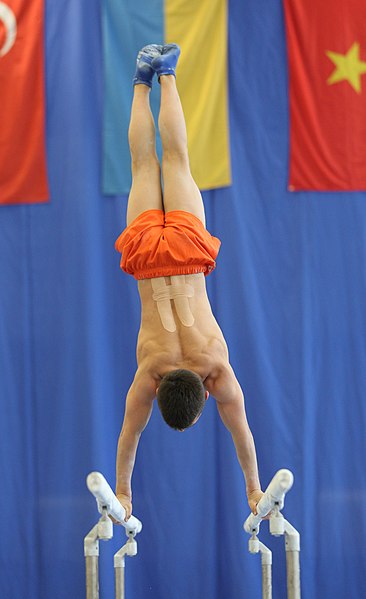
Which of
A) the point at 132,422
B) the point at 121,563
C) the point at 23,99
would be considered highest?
the point at 23,99

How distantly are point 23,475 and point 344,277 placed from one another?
309 cm

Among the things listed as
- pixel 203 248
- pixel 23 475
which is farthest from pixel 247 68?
pixel 23 475

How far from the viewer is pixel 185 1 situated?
612 cm

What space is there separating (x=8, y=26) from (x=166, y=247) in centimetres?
341

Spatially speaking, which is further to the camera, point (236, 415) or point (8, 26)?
point (8, 26)

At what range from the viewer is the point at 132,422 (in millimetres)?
3875

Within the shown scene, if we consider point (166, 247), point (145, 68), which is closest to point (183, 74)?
point (145, 68)

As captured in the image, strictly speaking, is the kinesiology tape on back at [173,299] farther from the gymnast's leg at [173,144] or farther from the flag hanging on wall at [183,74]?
the flag hanging on wall at [183,74]

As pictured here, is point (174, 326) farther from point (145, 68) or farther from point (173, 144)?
point (145, 68)

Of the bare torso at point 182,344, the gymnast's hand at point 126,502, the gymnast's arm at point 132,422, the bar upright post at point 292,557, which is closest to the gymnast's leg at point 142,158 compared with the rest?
the bare torso at point 182,344

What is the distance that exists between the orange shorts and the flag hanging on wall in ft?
7.21

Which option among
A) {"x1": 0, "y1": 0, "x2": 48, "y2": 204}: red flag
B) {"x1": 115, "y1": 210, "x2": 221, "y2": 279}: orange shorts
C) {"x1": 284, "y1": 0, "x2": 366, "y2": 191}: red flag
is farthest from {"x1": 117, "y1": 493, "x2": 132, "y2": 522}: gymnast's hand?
{"x1": 284, "y1": 0, "x2": 366, "y2": 191}: red flag

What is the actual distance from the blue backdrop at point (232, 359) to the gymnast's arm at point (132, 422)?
2073 mm

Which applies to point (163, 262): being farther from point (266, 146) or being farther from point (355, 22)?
point (355, 22)
